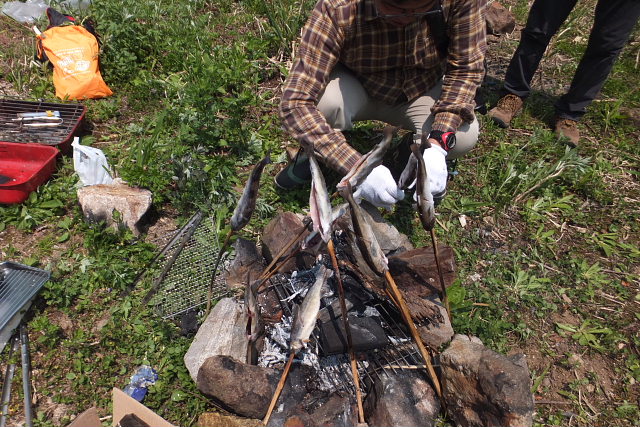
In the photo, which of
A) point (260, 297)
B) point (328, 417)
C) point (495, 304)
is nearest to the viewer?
point (328, 417)

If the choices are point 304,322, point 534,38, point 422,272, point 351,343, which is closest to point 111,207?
point 304,322

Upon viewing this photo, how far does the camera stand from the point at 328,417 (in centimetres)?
185

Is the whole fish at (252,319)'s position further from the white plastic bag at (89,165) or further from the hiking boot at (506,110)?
the hiking boot at (506,110)

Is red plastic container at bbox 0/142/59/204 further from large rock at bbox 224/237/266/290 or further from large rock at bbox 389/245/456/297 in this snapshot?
large rock at bbox 389/245/456/297

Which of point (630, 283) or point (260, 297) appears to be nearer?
point (260, 297)

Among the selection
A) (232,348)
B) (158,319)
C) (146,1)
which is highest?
(146,1)

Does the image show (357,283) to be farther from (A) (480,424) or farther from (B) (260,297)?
(A) (480,424)

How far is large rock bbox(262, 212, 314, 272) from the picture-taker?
2.41 metres

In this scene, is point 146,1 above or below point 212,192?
above

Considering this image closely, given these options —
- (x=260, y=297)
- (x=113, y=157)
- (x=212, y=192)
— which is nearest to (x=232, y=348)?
(x=260, y=297)

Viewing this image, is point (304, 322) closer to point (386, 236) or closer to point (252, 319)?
point (252, 319)

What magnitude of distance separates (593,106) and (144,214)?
14.4ft

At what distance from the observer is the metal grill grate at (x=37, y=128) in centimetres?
337

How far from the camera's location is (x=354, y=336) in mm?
1959
